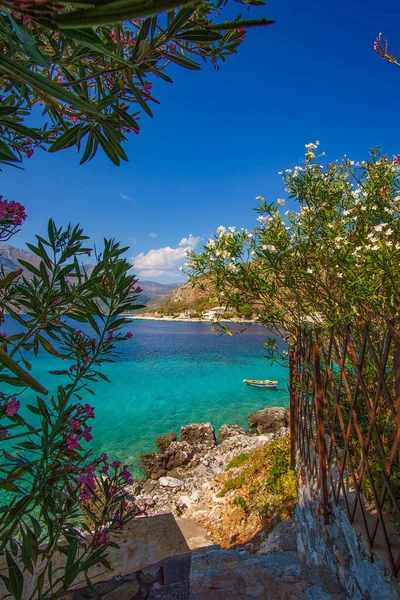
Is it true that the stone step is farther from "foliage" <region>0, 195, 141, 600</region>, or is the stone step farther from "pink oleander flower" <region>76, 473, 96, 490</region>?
"pink oleander flower" <region>76, 473, 96, 490</region>

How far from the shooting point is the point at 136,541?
102 inches

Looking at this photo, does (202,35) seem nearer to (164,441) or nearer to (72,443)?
(72,443)

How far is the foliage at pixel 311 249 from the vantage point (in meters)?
2.77

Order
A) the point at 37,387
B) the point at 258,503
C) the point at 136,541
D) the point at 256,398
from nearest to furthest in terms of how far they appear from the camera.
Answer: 1. the point at 37,387
2. the point at 136,541
3. the point at 258,503
4. the point at 256,398

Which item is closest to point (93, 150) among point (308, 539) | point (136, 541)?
point (136, 541)

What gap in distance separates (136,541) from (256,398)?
1418 centimetres

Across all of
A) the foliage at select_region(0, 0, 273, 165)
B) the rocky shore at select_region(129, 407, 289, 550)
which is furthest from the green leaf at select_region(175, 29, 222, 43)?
the rocky shore at select_region(129, 407, 289, 550)

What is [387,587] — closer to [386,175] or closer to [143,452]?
[386,175]

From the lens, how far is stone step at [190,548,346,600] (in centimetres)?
215

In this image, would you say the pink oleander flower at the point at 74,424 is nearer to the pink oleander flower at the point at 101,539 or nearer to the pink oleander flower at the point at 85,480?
the pink oleander flower at the point at 85,480

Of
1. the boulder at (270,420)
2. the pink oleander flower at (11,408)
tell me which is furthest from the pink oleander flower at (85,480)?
the boulder at (270,420)

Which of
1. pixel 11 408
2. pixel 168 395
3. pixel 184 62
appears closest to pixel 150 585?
pixel 11 408

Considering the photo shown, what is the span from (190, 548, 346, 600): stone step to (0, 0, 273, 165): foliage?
9.11 ft

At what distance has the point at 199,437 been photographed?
10.8m
